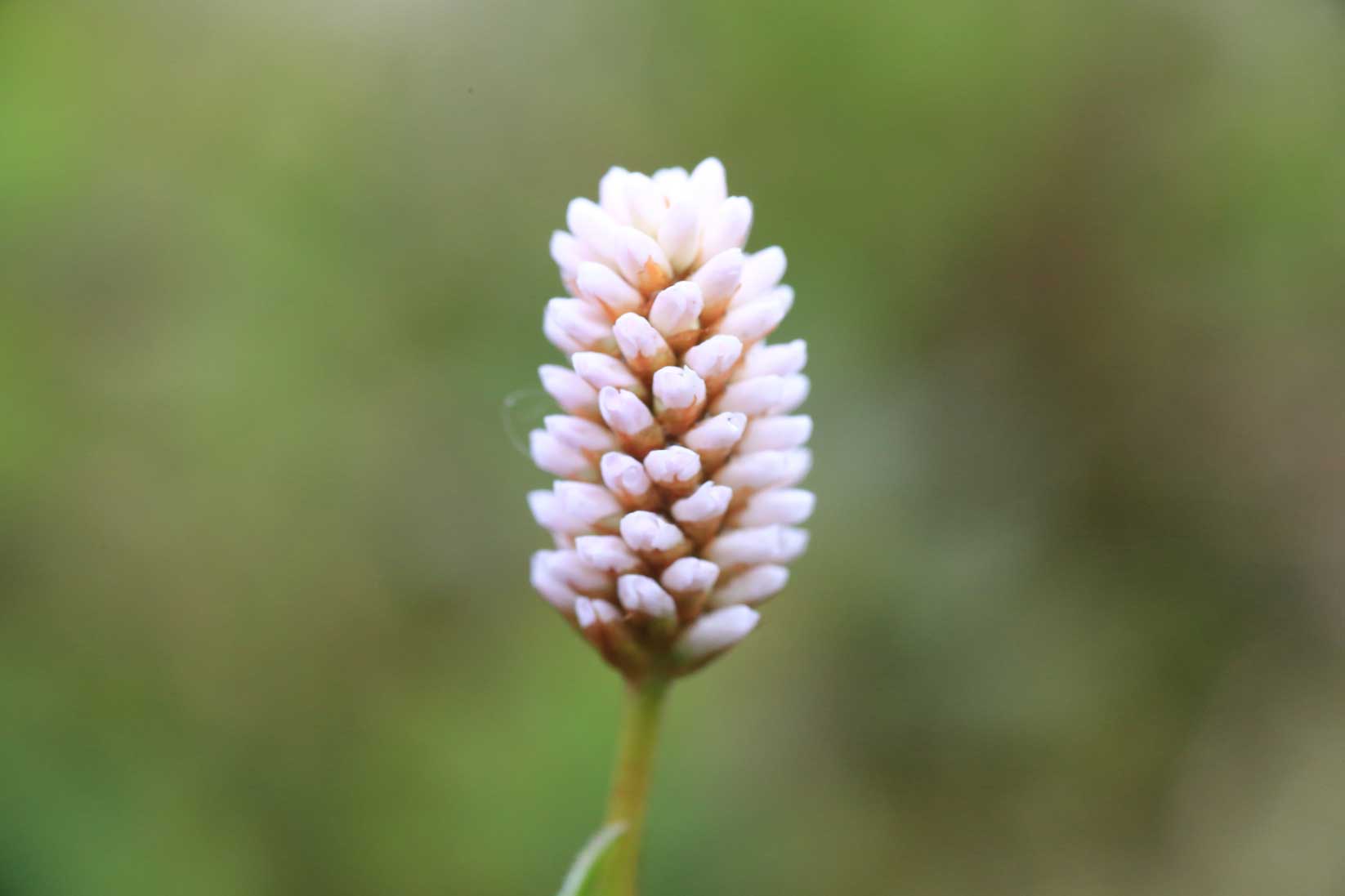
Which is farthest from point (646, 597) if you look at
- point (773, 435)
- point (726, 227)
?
point (726, 227)

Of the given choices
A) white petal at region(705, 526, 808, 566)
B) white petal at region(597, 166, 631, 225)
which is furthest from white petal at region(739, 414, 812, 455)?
white petal at region(597, 166, 631, 225)

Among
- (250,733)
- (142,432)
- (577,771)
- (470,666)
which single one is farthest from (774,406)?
(142,432)

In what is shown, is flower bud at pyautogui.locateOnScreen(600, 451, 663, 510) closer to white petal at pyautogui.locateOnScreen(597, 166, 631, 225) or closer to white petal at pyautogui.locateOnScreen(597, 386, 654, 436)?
white petal at pyautogui.locateOnScreen(597, 386, 654, 436)

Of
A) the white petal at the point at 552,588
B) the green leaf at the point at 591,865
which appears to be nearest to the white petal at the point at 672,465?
the white petal at the point at 552,588

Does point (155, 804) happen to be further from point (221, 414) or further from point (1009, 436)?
point (1009, 436)

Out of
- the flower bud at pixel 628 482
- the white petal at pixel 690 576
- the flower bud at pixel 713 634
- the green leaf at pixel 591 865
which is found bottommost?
the green leaf at pixel 591 865

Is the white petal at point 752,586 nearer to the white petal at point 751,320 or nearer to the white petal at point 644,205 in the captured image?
the white petal at point 751,320
